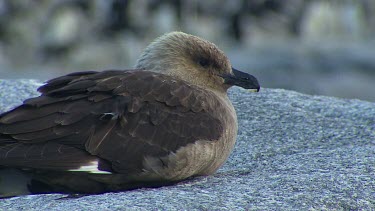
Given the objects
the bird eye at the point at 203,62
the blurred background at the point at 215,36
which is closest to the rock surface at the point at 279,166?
the bird eye at the point at 203,62

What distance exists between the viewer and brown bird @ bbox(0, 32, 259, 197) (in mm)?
4406

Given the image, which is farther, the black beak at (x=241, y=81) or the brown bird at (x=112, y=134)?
the black beak at (x=241, y=81)

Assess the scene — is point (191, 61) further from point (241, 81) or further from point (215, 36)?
point (215, 36)

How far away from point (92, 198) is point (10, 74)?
7456 mm

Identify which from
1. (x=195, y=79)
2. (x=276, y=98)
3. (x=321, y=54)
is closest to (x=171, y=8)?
(x=321, y=54)

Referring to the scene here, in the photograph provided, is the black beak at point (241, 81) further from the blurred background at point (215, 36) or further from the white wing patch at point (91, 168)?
the blurred background at point (215, 36)

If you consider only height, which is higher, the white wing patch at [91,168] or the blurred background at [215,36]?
the blurred background at [215,36]

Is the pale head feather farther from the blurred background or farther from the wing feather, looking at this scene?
the blurred background

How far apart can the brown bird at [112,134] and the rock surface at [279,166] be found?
0.14 metres

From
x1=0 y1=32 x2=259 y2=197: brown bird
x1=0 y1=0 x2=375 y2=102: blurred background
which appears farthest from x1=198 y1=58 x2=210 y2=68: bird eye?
x1=0 y1=0 x2=375 y2=102: blurred background

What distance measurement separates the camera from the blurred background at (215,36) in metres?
11.8

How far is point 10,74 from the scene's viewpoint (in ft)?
Result: 37.2

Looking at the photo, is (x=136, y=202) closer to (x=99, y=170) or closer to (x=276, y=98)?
(x=99, y=170)

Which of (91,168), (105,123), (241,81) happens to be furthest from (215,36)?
(91,168)
